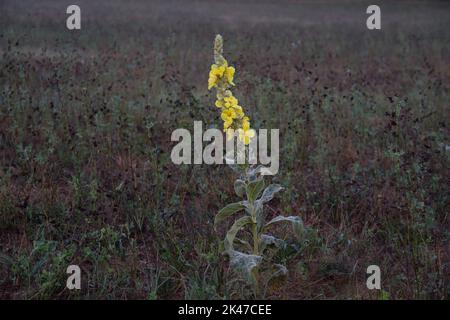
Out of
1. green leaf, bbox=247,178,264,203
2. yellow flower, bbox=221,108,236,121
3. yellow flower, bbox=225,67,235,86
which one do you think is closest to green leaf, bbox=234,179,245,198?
green leaf, bbox=247,178,264,203

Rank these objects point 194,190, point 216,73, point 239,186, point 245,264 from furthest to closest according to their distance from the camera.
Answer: point 194,190, point 239,186, point 216,73, point 245,264

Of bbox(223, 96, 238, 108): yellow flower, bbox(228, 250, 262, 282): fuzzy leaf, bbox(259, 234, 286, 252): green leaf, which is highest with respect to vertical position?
bbox(223, 96, 238, 108): yellow flower

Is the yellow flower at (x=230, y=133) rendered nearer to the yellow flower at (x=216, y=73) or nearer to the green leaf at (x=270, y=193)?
the yellow flower at (x=216, y=73)

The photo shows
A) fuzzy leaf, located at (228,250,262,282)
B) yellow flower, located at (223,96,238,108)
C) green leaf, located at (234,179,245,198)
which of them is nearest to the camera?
fuzzy leaf, located at (228,250,262,282)

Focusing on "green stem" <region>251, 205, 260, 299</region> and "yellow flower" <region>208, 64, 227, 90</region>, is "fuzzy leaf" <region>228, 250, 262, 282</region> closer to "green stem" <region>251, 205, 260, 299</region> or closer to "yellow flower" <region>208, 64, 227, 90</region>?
"green stem" <region>251, 205, 260, 299</region>

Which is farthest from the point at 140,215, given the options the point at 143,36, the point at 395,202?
the point at 143,36

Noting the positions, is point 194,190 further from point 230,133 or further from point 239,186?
point 230,133

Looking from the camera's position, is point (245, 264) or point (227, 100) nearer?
point (245, 264)

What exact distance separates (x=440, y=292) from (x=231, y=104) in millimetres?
1875

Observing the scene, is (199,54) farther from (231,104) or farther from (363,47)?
(231,104)

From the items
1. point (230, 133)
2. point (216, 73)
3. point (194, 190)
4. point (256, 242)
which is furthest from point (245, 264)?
point (194, 190)

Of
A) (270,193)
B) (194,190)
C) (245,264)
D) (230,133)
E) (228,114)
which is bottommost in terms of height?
(245,264)

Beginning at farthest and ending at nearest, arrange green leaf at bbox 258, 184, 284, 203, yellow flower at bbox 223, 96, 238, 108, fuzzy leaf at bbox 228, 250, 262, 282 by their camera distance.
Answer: green leaf at bbox 258, 184, 284, 203 → yellow flower at bbox 223, 96, 238, 108 → fuzzy leaf at bbox 228, 250, 262, 282

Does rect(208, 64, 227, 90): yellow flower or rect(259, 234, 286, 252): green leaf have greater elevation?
rect(208, 64, 227, 90): yellow flower
